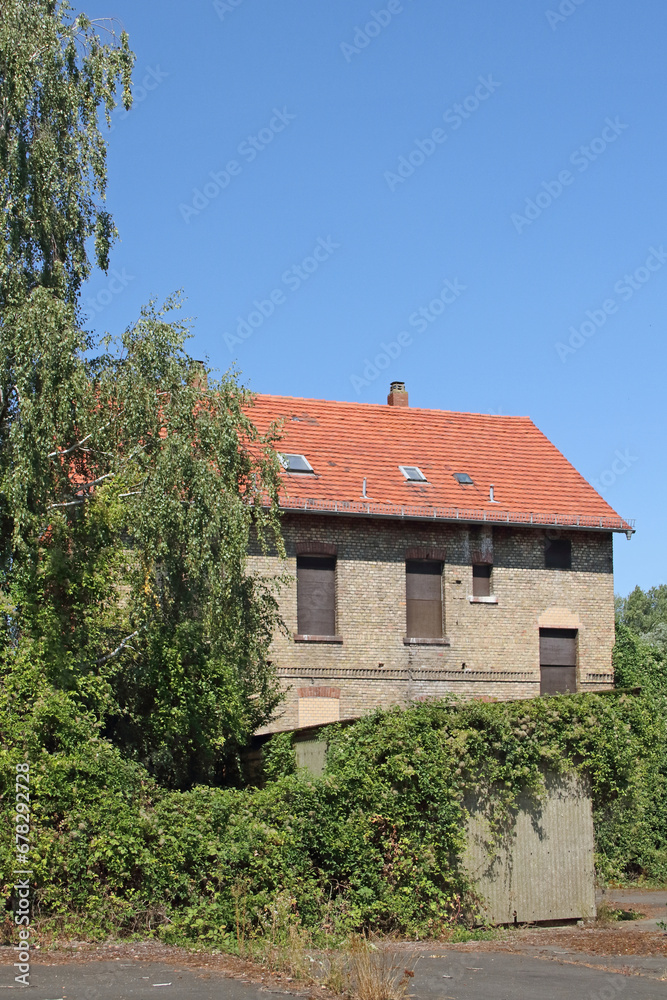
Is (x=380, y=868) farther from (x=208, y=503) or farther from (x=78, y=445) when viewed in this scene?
(x=78, y=445)

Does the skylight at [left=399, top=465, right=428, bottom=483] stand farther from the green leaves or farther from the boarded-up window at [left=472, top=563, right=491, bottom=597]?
the green leaves

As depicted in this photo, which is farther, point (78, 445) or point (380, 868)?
point (78, 445)

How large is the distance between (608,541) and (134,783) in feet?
52.7

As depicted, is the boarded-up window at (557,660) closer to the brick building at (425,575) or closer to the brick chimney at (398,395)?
the brick building at (425,575)

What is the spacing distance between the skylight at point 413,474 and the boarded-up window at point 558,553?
11.0ft

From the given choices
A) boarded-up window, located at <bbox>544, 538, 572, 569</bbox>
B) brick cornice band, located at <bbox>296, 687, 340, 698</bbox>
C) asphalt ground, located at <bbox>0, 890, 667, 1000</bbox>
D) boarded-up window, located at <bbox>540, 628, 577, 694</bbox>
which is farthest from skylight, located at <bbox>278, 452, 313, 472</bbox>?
asphalt ground, located at <bbox>0, 890, 667, 1000</bbox>

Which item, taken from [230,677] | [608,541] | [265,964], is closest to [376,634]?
[608,541]

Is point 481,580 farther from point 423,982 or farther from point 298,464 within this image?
point 423,982

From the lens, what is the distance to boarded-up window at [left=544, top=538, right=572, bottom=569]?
26.7 meters

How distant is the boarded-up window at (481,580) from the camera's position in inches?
1022

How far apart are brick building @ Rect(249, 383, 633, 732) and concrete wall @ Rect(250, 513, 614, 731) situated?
29 millimetres

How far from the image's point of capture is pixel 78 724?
14078mm

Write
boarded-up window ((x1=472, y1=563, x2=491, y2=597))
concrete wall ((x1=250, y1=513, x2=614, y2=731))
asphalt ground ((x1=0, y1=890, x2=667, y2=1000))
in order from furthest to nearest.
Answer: boarded-up window ((x1=472, y1=563, x2=491, y2=597)), concrete wall ((x1=250, y1=513, x2=614, y2=731)), asphalt ground ((x1=0, y1=890, x2=667, y2=1000))

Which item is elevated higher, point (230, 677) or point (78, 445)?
point (78, 445)
